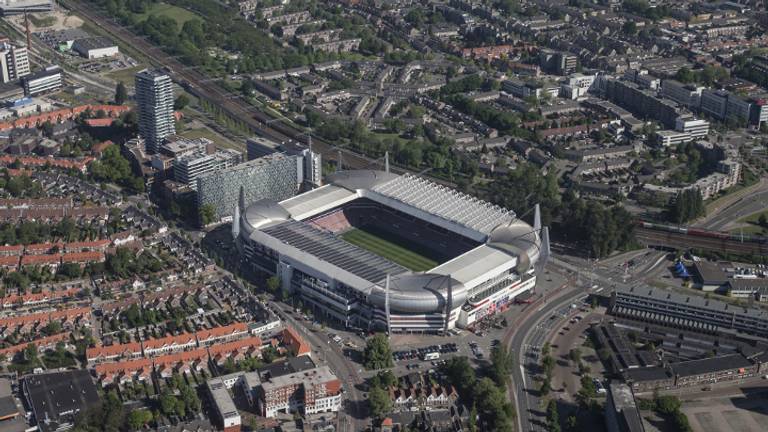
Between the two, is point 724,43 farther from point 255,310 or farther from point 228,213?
point 255,310

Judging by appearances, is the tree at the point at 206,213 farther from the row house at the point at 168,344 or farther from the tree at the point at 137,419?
the tree at the point at 137,419

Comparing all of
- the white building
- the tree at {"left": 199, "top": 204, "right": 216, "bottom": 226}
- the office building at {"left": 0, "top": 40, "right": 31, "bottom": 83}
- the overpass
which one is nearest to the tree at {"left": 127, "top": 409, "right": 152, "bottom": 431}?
the tree at {"left": 199, "top": 204, "right": 216, "bottom": 226}

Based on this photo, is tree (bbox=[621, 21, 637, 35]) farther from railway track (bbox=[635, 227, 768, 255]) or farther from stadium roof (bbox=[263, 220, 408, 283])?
stadium roof (bbox=[263, 220, 408, 283])

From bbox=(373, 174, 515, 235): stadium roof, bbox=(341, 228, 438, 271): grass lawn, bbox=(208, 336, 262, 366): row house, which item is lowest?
bbox=(341, 228, 438, 271): grass lawn

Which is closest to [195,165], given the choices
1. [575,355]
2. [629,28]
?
[575,355]

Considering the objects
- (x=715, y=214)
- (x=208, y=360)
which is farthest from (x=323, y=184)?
(x=715, y=214)

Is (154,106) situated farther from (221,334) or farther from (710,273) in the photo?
Result: (710,273)
